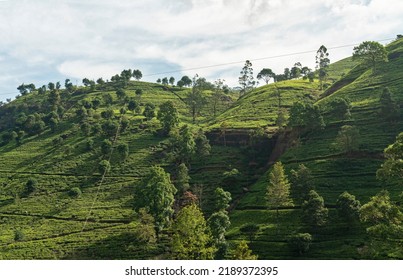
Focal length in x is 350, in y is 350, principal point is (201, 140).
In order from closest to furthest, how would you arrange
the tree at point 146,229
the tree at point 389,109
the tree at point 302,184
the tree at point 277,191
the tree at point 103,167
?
the tree at point 146,229 → the tree at point 277,191 → the tree at point 302,184 → the tree at point 389,109 → the tree at point 103,167

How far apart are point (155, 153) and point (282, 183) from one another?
178 feet

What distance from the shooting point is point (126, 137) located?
128125 mm

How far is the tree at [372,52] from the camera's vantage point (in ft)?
426

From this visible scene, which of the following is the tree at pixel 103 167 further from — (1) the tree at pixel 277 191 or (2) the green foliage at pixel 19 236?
(1) the tree at pixel 277 191

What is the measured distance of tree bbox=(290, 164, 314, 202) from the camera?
248ft

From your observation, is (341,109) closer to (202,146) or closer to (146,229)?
(202,146)

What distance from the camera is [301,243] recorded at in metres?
60.8

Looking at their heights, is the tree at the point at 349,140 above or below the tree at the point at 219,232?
above

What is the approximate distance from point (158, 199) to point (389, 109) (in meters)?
66.2

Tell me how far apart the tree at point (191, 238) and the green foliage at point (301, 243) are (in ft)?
51.4

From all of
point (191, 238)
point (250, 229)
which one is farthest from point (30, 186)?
point (191, 238)

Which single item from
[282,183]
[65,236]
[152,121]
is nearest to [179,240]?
[282,183]

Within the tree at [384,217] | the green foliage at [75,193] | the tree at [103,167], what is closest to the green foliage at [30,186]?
the green foliage at [75,193]

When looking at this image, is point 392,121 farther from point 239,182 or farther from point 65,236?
point 65,236
